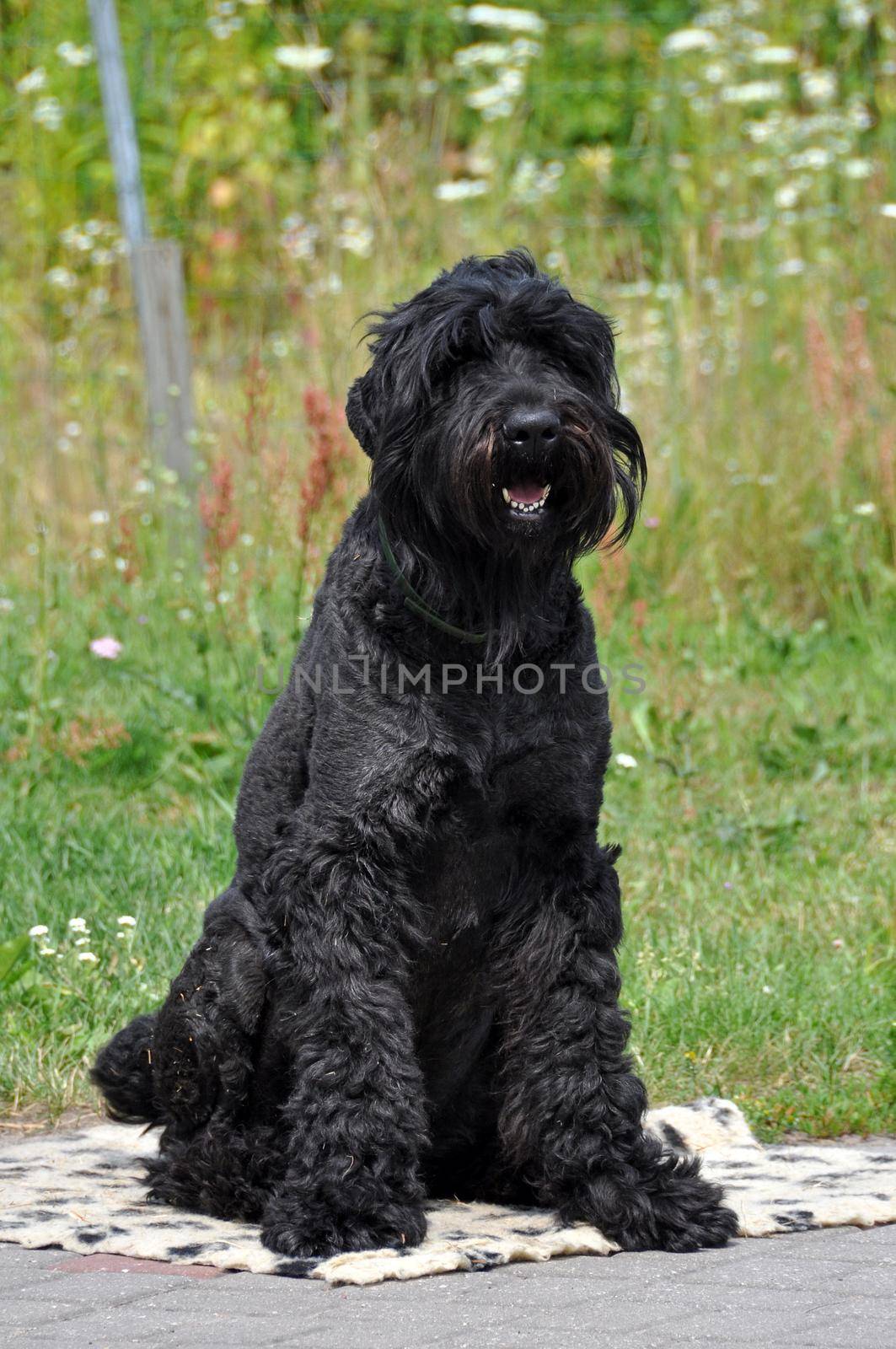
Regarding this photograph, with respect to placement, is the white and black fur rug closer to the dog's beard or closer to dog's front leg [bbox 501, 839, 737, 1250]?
dog's front leg [bbox 501, 839, 737, 1250]

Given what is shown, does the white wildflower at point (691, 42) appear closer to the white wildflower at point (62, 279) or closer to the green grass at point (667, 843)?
the white wildflower at point (62, 279)

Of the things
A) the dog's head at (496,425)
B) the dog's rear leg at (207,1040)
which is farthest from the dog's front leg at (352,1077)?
the dog's head at (496,425)

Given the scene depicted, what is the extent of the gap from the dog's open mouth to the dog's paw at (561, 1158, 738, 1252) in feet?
4.63

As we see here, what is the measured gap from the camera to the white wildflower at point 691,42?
970 centimetres

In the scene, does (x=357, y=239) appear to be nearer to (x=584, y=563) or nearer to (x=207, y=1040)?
(x=584, y=563)

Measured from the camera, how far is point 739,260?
9055 millimetres

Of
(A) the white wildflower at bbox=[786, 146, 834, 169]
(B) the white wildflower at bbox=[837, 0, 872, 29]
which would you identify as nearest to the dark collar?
(A) the white wildflower at bbox=[786, 146, 834, 169]

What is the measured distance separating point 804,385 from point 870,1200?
5.40m

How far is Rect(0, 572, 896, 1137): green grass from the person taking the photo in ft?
15.5

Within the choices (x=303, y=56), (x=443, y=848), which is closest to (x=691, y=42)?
(x=303, y=56)

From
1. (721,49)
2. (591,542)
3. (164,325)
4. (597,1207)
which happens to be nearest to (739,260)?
(721,49)

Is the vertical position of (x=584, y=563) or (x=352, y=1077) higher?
(x=584, y=563)

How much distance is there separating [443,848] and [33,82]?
24.2ft

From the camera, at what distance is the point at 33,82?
9.57m
